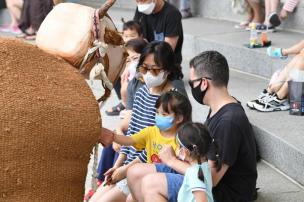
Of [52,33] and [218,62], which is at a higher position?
[52,33]

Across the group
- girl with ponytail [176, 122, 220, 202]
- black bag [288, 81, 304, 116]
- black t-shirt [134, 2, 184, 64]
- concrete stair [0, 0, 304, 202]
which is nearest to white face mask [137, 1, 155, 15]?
black t-shirt [134, 2, 184, 64]

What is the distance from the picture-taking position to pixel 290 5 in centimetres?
659

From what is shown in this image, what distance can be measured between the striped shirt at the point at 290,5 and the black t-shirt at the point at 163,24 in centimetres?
178

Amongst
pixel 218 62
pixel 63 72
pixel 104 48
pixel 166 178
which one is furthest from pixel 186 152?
pixel 63 72

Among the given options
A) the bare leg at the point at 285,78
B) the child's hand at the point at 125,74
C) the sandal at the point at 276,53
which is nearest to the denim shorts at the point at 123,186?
the child's hand at the point at 125,74

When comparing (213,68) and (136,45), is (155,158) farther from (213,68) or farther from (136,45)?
(136,45)

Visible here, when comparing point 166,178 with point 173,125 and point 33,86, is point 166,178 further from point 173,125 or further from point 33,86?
point 33,86

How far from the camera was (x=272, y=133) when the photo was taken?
4141 millimetres

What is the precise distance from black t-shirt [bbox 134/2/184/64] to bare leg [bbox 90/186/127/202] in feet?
6.23

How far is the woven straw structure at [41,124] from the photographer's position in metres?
1.60

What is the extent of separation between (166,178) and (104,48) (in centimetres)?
121

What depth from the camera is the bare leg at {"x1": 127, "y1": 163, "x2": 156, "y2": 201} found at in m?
3.14

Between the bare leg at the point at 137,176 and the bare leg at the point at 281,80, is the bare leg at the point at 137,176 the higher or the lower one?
the higher one

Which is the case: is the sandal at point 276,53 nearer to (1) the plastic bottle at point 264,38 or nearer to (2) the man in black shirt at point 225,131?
(1) the plastic bottle at point 264,38
